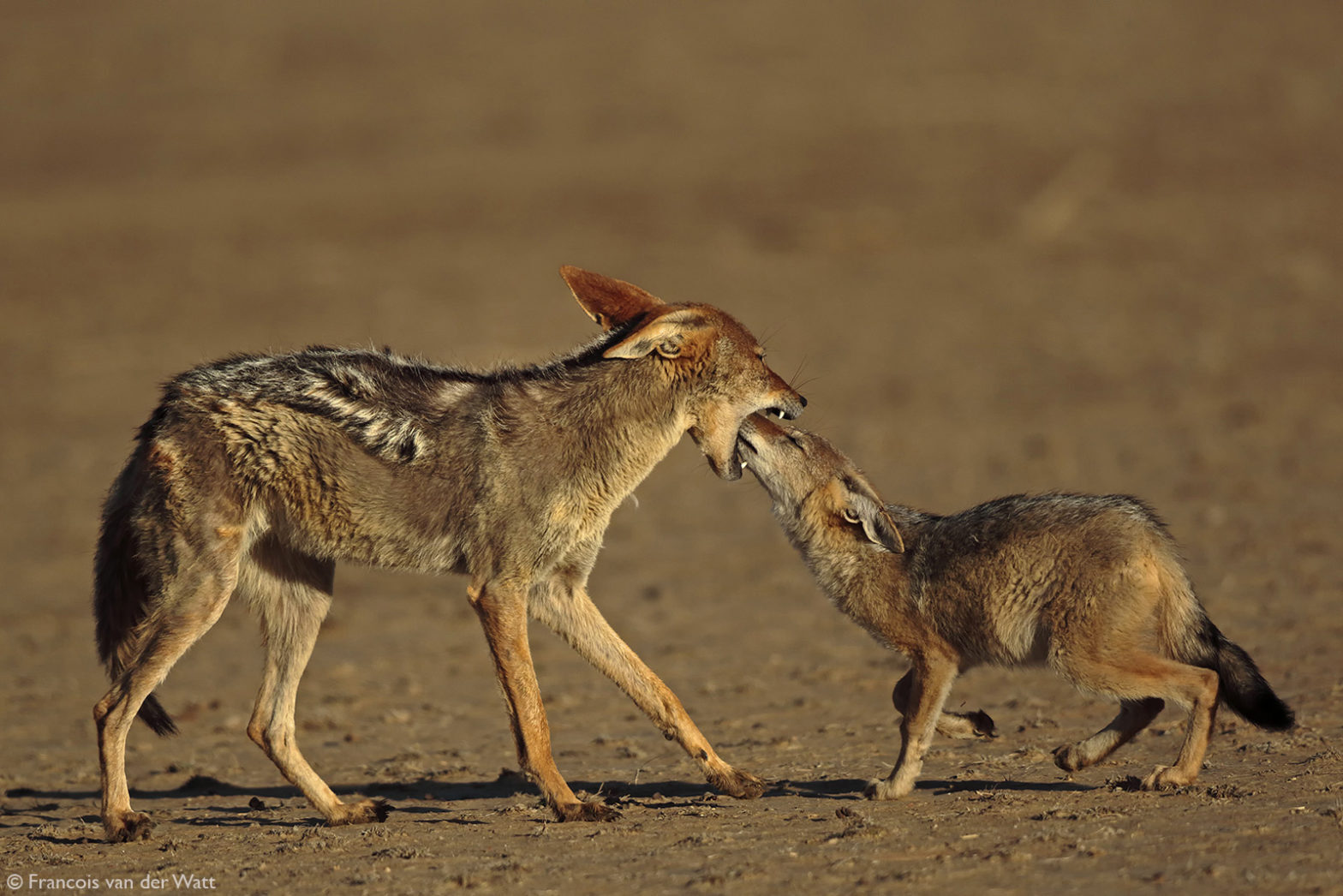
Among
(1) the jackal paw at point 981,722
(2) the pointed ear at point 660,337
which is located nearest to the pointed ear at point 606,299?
(2) the pointed ear at point 660,337

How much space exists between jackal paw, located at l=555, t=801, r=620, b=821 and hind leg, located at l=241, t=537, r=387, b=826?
91 cm

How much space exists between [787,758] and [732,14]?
32.3 m

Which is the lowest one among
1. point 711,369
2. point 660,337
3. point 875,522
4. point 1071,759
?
point 1071,759

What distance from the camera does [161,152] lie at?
99.0 ft

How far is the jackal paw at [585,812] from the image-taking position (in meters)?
6.75

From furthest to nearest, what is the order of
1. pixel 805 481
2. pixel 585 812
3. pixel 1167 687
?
pixel 805 481
pixel 585 812
pixel 1167 687

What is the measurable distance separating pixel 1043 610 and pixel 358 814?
3.18 meters

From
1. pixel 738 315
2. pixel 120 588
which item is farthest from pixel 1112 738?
pixel 738 315

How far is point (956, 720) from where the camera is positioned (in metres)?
7.20

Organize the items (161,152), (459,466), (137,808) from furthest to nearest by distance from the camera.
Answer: (161,152)
(137,808)
(459,466)

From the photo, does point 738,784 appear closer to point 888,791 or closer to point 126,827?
point 888,791

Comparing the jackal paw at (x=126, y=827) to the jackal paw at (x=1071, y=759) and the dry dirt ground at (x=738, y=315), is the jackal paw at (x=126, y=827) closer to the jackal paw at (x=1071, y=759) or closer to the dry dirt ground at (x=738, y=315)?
the dry dirt ground at (x=738, y=315)

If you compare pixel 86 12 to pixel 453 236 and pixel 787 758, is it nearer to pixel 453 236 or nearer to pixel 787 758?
pixel 453 236

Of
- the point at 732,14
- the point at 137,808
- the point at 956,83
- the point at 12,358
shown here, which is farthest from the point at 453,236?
the point at 137,808
